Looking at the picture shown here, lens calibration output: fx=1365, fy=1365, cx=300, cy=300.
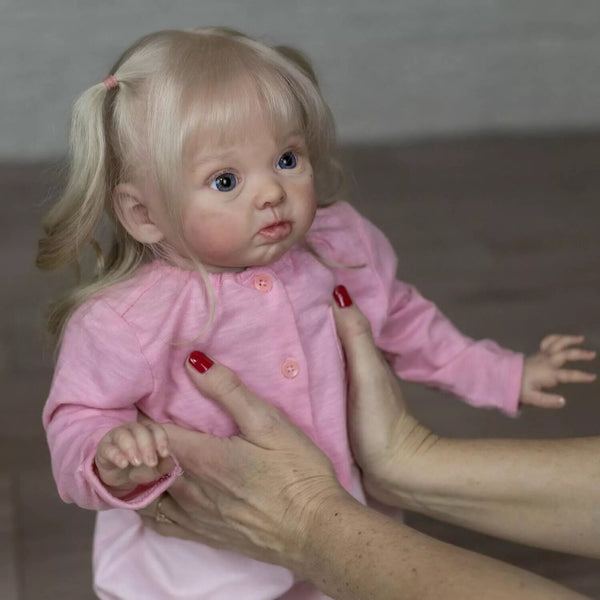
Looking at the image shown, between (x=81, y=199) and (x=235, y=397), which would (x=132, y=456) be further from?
(x=81, y=199)

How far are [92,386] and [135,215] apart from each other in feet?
0.80

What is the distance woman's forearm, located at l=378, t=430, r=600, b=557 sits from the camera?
6.50 feet

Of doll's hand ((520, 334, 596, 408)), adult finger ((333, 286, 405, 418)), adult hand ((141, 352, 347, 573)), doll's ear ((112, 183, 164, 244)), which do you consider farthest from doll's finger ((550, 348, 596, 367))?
doll's ear ((112, 183, 164, 244))

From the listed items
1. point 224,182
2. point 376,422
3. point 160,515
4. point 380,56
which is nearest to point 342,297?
point 376,422

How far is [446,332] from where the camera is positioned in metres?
2.19

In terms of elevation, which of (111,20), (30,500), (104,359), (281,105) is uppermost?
(281,105)

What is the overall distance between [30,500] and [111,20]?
2242 millimetres

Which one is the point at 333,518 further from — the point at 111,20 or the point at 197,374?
the point at 111,20

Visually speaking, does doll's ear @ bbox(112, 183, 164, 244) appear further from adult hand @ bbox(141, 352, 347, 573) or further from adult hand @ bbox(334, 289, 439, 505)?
adult hand @ bbox(334, 289, 439, 505)

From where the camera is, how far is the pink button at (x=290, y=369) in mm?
1919

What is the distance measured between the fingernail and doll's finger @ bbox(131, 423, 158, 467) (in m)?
0.43

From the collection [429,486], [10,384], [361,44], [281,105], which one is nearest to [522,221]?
[361,44]

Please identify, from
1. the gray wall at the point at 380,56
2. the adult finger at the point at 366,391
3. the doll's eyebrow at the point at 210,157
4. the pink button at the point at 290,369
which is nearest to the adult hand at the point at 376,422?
the adult finger at the point at 366,391

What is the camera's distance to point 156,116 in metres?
1.79
